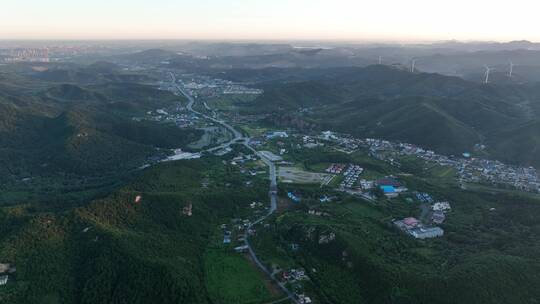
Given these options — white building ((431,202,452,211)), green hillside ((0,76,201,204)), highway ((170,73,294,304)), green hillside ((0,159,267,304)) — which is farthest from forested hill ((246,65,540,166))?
green hillside ((0,159,267,304))

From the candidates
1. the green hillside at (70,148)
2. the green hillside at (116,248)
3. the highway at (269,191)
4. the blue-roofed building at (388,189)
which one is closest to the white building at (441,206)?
the blue-roofed building at (388,189)

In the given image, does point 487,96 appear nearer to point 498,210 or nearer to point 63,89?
point 498,210

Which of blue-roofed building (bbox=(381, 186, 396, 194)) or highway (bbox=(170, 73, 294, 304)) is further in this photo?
blue-roofed building (bbox=(381, 186, 396, 194))

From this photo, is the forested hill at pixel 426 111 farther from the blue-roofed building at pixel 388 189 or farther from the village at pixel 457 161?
the blue-roofed building at pixel 388 189

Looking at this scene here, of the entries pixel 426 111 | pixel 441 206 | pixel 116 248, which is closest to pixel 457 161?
pixel 426 111

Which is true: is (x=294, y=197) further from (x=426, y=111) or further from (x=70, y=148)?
(x=426, y=111)

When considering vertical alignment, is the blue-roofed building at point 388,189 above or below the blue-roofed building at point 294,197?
above

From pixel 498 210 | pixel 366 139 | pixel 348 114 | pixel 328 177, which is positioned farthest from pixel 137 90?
pixel 498 210

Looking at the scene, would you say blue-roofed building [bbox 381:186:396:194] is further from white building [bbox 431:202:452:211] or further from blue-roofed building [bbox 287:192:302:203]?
blue-roofed building [bbox 287:192:302:203]
